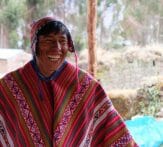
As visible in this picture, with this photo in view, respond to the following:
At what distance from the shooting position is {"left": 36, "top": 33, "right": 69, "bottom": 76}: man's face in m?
1.37

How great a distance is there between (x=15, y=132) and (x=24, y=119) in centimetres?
7

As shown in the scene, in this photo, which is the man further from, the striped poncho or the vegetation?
the vegetation

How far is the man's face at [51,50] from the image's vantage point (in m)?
1.37

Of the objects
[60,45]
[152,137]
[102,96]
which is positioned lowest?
[152,137]

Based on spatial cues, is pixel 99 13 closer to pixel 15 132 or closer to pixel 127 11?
pixel 127 11

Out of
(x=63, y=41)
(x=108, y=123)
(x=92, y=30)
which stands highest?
(x=63, y=41)

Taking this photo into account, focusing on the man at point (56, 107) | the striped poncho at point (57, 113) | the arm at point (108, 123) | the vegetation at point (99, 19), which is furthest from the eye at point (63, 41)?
the vegetation at point (99, 19)

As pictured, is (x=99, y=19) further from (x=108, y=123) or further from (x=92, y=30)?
(x=108, y=123)

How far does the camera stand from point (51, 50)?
4.49 ft

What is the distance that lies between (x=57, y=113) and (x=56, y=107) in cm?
3

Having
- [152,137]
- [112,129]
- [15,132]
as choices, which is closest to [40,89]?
[15,132]

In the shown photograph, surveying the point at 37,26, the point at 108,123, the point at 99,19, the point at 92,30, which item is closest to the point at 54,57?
the point at 37,26

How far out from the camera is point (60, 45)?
1388mm

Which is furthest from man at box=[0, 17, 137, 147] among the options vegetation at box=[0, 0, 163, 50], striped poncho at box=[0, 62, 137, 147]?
vegetation at box=[0, 0, 163, 50]
